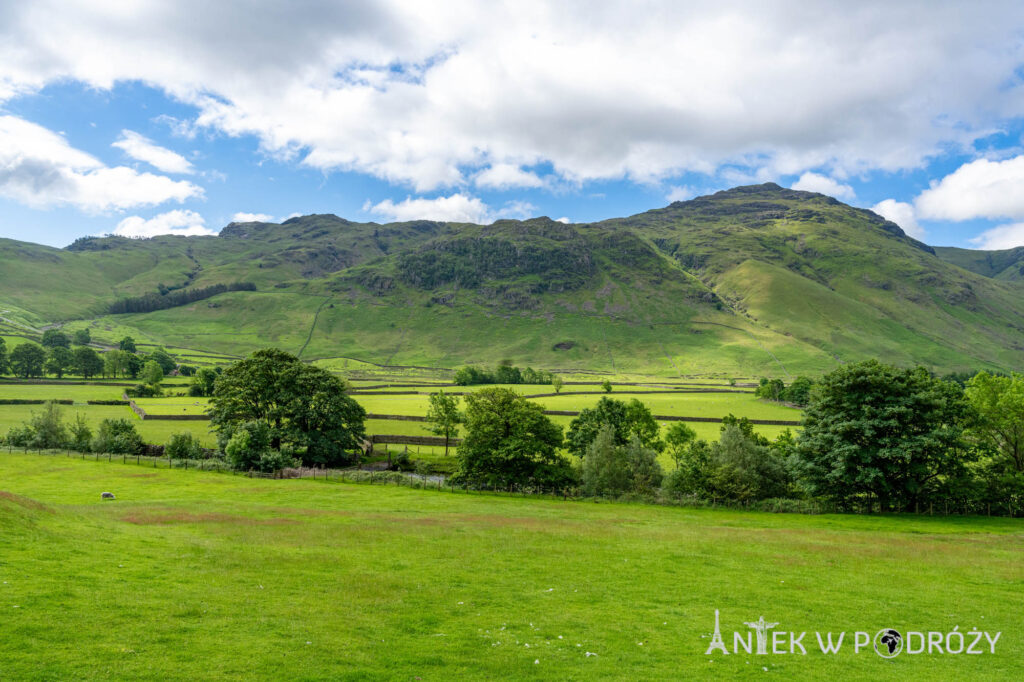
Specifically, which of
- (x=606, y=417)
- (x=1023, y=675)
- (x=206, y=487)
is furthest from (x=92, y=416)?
(x=1023, y=675)

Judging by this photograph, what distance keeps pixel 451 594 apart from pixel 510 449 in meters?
46.5

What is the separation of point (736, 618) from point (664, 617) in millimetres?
3100

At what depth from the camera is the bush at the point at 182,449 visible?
78562 mm

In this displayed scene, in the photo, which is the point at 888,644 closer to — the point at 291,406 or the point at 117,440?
the point at 291,406

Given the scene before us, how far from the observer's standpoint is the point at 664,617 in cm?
2155

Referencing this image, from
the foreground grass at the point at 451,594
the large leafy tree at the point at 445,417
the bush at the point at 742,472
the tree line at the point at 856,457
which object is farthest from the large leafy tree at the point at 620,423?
the foreground grass at the point at 451,594

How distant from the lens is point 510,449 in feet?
228

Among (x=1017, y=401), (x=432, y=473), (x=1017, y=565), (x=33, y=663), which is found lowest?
(x=432, y=473)

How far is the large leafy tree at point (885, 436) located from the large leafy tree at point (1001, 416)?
73.5 inches

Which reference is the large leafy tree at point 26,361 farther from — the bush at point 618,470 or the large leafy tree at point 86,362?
the bush at point 618,470

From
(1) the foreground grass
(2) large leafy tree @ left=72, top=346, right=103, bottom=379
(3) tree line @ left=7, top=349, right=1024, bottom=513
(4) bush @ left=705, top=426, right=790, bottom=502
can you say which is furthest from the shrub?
(4) bush @ left=705, top=426, right=790, bottom=502

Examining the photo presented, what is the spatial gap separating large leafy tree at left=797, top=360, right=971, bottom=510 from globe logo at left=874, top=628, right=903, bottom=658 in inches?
1552

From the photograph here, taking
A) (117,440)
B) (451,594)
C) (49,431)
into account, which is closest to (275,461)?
(117,440)

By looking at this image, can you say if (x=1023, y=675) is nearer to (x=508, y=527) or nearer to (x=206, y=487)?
(x=508, y=527)
